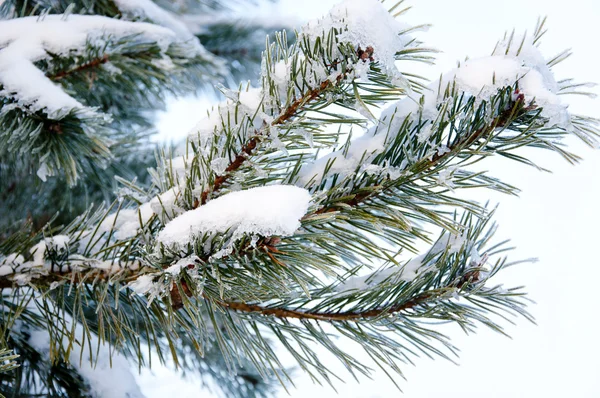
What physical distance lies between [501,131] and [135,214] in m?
0.48

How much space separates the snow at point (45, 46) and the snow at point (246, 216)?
42 centimetres

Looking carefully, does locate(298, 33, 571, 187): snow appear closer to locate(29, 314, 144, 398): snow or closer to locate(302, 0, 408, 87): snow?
locate(302, 0, 408, 87): snow

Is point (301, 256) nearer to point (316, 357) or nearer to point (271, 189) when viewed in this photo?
point (271, 189)

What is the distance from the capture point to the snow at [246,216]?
0.48 metres

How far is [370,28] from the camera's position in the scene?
18.7 inches

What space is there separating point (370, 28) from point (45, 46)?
781mm

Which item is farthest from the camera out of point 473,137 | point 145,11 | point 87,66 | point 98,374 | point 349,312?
point 145,11

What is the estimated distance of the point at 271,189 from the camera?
515 mm

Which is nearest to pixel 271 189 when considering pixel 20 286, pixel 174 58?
pixel 20 286

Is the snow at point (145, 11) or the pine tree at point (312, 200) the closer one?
the pine tree at point (312, 200)

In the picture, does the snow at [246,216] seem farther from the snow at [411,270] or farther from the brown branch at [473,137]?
the snow at [411,270]

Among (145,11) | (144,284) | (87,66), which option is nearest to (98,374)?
(144,284)

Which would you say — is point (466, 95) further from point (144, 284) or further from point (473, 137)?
point (144, 284)

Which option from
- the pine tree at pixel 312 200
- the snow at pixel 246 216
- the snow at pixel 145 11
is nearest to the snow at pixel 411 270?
the pine tree at pixel 312 200
